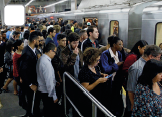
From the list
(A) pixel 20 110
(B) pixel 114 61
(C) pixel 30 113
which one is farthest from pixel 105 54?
(A) pixel 20 110

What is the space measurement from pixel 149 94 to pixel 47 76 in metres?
1.84

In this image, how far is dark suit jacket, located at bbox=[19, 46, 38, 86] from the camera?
371 centimetres

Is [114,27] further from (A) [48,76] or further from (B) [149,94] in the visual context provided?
(B) [149,94]

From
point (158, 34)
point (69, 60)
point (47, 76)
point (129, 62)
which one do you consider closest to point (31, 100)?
point (47, 76)

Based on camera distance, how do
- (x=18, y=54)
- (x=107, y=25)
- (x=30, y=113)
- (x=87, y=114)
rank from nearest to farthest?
(x=87, y=114) < (x=30, y=113) < (x=18, y=54) < (x=107, y=25)

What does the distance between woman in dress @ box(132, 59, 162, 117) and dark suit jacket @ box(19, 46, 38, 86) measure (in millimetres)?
2165

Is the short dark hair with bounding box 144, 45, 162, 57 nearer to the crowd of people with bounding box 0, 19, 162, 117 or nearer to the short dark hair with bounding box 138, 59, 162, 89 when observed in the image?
the crowd of people with bounding box 0, 19, 162, 117

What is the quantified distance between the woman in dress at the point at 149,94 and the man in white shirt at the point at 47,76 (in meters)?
1.67

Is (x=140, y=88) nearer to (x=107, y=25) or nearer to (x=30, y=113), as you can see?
(x=30, y=113)

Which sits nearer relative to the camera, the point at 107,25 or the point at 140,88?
A: the point at 140,88

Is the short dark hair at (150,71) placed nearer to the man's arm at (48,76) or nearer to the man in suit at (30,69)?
the man's arm at (48,76)

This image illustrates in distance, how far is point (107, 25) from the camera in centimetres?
773

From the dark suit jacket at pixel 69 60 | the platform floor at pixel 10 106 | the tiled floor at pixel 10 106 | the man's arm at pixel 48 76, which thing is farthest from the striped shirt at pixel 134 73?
the tiled floor at pixel 10 106

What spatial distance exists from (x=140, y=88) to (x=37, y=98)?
230cm
